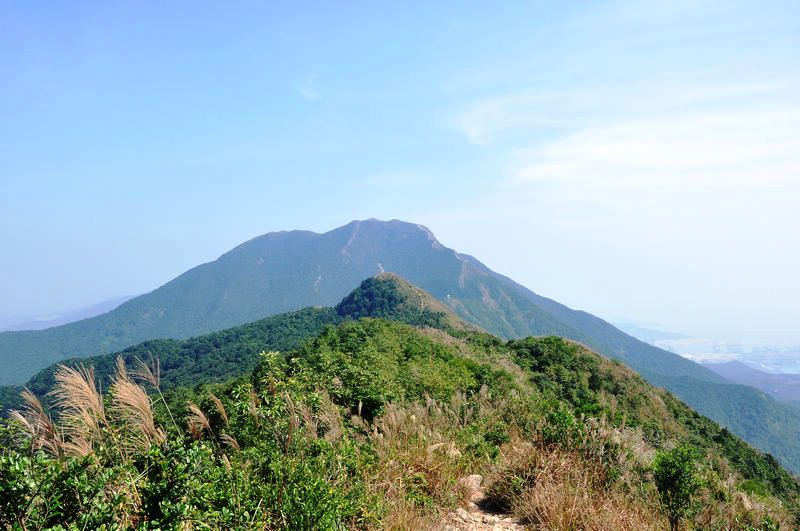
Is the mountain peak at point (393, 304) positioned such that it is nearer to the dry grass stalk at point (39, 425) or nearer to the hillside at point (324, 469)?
the hillside at point (324, 469)

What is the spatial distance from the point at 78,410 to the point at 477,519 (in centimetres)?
366

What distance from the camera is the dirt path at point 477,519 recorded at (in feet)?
14.2

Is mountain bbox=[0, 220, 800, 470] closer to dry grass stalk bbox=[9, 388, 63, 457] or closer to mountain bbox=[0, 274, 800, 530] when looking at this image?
mountain bbox=[0, 274, 800, 530]

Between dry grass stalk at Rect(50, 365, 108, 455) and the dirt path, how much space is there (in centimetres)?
291

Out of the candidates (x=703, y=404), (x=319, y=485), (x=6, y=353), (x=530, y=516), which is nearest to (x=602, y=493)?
(x=530, y=516)

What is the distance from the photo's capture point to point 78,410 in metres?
3.79

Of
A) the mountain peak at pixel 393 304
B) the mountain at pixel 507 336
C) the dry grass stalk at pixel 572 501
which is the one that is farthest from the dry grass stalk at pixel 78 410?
the mountain at pixel 507 336

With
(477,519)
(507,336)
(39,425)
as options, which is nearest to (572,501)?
(477,519)

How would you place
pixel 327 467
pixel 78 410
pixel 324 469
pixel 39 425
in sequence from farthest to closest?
pixel 327 467 → pixel 324 469 → pixel 78 410 → pixel 39 425

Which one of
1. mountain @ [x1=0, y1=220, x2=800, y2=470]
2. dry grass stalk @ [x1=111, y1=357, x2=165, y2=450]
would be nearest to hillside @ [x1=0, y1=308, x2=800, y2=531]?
dry grass stalk @ [x1=111, y1=357, x2=165, y2=450]

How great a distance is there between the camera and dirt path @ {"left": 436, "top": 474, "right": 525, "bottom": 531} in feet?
14.2

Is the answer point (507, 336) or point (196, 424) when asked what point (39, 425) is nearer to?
point (196, 424)

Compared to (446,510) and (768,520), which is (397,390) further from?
(768,520)

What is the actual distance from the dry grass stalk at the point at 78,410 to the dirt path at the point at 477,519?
2.91 meters
